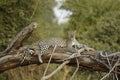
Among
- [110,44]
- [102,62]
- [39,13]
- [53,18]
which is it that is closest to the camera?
[102,62]

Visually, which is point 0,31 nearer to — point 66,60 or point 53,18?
point 66,60

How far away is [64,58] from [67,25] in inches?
441

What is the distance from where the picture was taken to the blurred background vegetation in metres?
8.45

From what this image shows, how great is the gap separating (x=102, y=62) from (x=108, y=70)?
138 mm

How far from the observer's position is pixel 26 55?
18.3ft

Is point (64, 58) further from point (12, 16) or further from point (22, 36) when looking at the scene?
point (12, 16)

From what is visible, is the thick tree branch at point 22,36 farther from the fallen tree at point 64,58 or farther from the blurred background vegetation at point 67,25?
the blurred background vegetation at point 67,25

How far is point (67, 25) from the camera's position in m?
16.7

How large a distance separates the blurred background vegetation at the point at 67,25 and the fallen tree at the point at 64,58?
2.15 feet

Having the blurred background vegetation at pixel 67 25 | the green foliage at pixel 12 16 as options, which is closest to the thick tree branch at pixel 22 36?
the blurred background vegetation at pixel 67 25

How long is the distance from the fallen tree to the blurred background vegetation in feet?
2.15

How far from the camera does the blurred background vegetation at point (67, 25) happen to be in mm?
8445

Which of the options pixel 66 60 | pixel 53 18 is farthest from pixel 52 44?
pixel 53 18

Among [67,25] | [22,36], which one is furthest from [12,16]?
[67,25]
